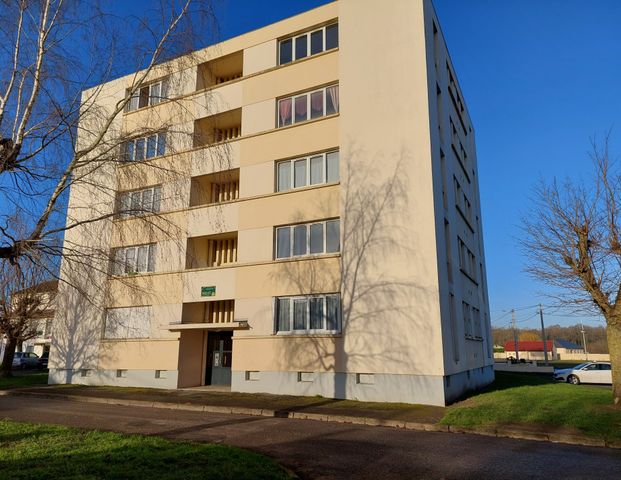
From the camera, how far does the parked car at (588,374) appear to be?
30000mm

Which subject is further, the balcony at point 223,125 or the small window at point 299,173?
the balcony at point 223,125

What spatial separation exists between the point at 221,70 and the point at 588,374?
28936mm

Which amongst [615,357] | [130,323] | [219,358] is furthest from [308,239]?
[615,357]

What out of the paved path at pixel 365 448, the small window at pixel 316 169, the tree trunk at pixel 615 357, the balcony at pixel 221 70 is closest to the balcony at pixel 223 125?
the balcony at pixel 221 70

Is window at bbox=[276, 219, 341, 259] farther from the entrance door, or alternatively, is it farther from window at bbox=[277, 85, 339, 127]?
the entrance door

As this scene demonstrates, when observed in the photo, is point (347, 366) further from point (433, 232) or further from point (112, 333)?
point (112, 333)

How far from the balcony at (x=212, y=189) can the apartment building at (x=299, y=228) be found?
9 cm

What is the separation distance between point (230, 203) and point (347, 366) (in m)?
8.48

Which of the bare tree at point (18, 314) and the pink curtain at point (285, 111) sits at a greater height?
the pink curtain at point (285, 111)

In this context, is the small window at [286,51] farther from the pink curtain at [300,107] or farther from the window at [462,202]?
the window at [462,202]

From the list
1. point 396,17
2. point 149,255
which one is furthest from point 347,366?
point 396,17

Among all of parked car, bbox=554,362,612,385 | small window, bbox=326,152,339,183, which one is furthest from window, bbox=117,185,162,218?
parked car, bbox=554,362,612,385

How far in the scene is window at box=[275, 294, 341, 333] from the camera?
55.3ft

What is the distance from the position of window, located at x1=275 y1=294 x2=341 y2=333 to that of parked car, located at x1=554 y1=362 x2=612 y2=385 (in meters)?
21.7
